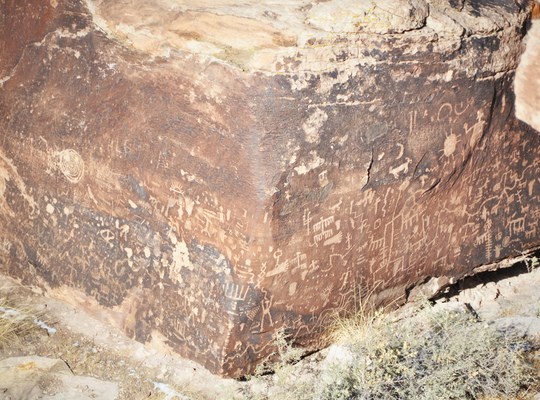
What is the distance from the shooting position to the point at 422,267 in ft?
13.3

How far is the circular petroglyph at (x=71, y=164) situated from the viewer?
387 cm

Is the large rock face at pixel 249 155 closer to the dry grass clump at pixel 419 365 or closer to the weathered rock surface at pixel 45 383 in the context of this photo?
the dry grass clump at pixel 419 365

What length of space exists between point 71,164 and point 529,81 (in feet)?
7.19

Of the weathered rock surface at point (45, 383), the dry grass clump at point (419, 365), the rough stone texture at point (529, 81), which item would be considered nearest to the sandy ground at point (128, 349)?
the weathered rock surface at point (45, 383)

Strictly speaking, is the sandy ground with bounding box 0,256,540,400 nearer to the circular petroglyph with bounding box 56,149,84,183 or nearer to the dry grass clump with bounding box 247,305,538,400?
the dry grass clump with bounding box 247,305,538,400

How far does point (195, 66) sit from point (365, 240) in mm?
1071

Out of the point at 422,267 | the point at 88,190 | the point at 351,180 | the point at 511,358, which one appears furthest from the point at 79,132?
the point at 511,358

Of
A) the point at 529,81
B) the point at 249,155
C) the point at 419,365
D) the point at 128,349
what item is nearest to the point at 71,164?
the point at 128,349

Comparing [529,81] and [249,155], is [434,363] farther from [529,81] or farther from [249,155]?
[529,81]

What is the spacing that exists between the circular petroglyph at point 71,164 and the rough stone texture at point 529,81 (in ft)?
6.85

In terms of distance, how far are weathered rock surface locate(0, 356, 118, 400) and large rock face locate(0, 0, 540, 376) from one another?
34 centimetres

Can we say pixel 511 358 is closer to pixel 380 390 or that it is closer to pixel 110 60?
pixel 380 390

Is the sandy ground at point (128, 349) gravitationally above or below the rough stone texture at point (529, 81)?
below

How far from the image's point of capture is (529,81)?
4051 mm
